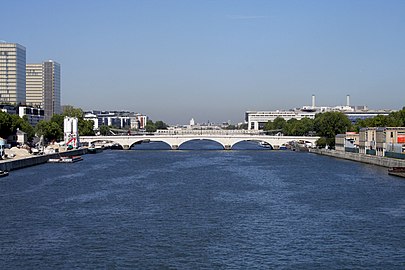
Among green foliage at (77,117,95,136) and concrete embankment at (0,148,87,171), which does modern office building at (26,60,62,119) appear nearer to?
green foliage at (77,117,95,136)

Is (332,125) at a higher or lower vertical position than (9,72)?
lower

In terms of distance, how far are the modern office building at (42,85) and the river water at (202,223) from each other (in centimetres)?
11617

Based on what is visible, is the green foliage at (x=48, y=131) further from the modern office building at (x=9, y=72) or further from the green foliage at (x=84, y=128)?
the modern office building at (x=9, y=72)

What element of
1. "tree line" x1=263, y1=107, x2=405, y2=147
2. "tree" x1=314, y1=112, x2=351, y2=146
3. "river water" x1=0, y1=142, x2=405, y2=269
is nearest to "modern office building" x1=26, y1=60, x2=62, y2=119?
"tree line" x1=263, y1=107, x2=405, y2=147

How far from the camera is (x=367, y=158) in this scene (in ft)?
201

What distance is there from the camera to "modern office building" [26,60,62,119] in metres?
157

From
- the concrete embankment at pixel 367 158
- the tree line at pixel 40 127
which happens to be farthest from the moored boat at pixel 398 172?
the tree line at pixel 40 127

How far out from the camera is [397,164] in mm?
51156

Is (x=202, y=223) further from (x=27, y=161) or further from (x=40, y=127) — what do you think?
(x=40, y=127)

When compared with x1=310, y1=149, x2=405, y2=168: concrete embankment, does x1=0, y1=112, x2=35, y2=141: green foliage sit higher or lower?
higher

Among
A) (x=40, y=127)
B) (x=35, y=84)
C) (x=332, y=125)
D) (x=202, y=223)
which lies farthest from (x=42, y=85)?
(x=202, y=223)

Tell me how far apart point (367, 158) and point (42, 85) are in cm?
10912

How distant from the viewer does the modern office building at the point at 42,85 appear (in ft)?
514

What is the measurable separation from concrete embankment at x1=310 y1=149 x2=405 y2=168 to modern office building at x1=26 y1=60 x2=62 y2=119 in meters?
88.8
